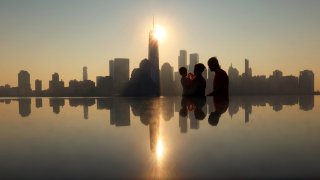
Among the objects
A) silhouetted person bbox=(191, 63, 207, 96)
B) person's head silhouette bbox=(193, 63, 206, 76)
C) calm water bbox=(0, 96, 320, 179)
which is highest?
person's head silhouette bbox=(193, 63, 206, 76)

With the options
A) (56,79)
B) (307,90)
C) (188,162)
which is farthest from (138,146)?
(307,90)

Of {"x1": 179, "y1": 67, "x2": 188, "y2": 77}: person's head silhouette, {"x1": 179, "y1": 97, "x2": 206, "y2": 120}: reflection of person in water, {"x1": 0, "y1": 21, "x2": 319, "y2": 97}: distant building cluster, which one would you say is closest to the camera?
{"x1": 179, "y1": 97, "x2": 206, "y2": 120}: reflection of person in water

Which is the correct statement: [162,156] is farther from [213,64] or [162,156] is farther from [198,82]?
[198,82]

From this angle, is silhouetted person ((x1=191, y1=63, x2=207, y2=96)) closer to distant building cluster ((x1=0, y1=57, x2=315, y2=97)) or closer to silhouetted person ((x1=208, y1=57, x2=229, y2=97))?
silhouetted person ((x1=208, y1=57, x2=229, y2=97))

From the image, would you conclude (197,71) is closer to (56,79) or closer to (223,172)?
(223,172)

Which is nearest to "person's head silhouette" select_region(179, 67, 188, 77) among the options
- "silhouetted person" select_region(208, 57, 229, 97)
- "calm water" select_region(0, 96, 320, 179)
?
"silhouetted person" select_region(208, 57, 229, 97)

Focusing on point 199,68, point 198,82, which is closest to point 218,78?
point 199,68

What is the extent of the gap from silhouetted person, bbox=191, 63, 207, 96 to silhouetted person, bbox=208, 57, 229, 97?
42.6 inches

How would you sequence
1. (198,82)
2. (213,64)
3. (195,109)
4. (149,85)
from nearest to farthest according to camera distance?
(195,109) → (213,64) → (198,82) → (149,85)

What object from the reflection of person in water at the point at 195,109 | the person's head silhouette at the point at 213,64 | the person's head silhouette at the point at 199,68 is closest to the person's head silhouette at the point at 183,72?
the person's head silhouette at the point at 199,68

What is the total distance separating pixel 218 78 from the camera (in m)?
10.6

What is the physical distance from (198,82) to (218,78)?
1871 millimetres

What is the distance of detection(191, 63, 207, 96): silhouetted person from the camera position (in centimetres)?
1162

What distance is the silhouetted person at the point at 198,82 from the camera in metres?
11.6
